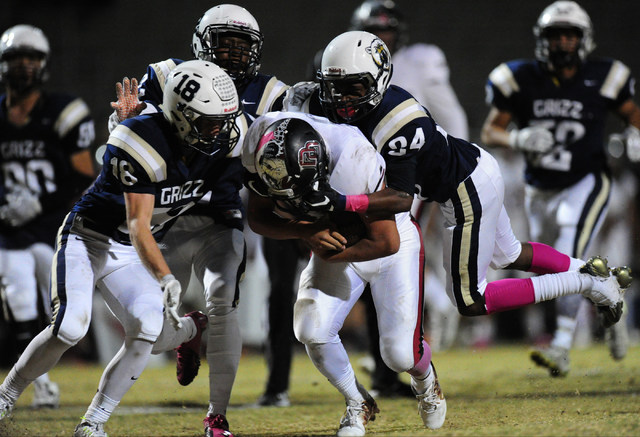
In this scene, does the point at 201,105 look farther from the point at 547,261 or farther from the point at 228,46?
the point at 547,261

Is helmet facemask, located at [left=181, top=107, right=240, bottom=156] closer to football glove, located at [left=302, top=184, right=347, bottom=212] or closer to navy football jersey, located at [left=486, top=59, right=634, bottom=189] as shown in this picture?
football glove, located at [left=302, top=184, right=347, bottom=212]

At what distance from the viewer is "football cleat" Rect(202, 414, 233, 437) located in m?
3.45

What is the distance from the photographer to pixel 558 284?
3904mm

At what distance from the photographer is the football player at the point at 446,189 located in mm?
3465

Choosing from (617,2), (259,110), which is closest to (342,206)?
(259,110)

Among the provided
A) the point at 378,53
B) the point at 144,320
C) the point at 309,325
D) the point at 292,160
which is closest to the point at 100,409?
the point at 144,320

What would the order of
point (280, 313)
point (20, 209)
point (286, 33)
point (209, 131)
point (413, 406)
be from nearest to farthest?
point (209, 131) < point (413, 406) < point (280, 313) < point (20, 209) < point (286, 33)

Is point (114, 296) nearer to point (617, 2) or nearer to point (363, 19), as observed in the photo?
point (363, 19)

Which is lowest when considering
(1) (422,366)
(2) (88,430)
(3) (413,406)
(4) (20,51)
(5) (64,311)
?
(3) (413,406)

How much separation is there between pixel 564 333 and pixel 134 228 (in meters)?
2.93

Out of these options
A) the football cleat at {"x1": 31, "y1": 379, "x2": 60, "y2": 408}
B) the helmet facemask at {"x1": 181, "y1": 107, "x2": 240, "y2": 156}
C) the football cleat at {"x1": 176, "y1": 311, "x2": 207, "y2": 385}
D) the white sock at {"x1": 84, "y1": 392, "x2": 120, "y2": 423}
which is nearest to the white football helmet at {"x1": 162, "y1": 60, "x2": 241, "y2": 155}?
the helmet facemask at {"x1": 181, "y1": 107, "x2": 240, "y2": 156}

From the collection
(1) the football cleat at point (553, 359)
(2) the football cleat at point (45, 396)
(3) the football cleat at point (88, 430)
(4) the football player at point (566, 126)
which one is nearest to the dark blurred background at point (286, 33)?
(4) the football player at point (566, 126)

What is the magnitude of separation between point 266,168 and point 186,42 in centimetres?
683

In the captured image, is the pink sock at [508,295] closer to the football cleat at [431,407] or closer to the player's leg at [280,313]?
the football cleat at [431,407]
